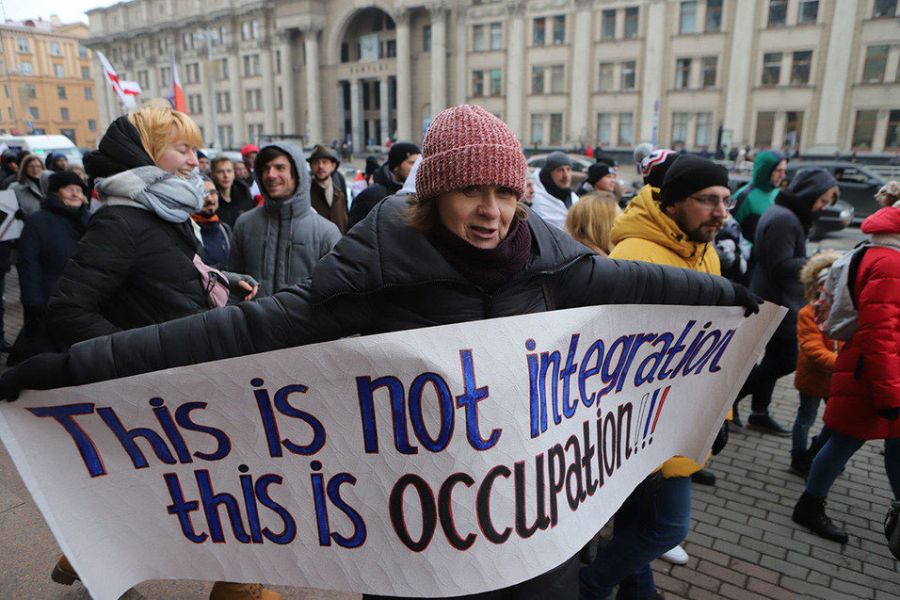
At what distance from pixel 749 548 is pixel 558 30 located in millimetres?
46464

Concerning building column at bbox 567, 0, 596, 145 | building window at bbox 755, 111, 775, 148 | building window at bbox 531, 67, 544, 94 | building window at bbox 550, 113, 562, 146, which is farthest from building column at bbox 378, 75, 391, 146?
building window at bbox 755, 111, 775, 148

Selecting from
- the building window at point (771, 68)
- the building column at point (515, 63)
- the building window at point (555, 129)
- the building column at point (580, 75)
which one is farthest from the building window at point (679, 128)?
the building column at point (515, 63)

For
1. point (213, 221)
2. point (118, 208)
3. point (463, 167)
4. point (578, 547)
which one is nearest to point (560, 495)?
point (578, 547)

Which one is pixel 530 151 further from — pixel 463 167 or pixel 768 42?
pixel 463 167

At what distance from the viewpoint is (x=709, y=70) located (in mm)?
39938

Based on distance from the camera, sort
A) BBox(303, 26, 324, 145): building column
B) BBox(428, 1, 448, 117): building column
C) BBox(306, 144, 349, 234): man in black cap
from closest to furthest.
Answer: BBox(306, 144, 349, 234): man in black cap < BBox(428, 1, 448, 117): building column < BBox(303, 26, 324, 145): building column

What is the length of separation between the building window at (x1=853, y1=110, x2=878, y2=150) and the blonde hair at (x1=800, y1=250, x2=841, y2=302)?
3954 cm

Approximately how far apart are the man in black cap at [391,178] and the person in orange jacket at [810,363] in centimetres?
353

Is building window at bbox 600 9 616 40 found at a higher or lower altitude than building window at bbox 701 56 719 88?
higher

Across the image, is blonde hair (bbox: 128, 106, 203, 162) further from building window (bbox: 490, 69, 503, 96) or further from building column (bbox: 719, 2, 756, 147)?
building window (bbox: 490, 69, 503, 96)

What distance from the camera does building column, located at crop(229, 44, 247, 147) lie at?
62938 mm

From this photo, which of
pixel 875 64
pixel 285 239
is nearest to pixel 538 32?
pixel 875 64

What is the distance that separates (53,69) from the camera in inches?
2491

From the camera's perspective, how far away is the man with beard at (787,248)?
4.69 m
